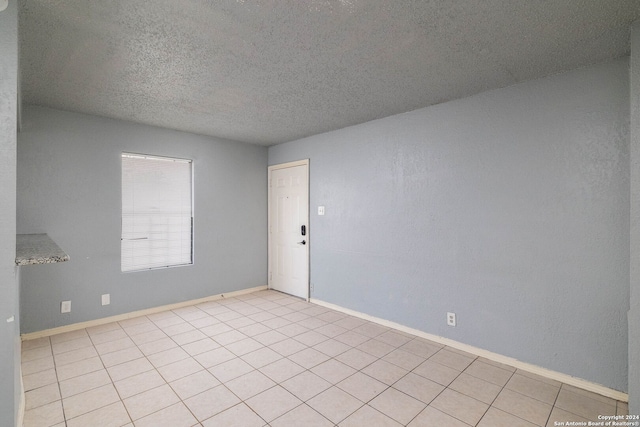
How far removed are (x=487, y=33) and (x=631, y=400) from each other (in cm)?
249

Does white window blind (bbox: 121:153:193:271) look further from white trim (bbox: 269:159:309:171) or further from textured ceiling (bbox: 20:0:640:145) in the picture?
white trim (bbox: 269:159:309:171)

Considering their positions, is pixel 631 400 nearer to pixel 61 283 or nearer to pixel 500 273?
pixel 500 273

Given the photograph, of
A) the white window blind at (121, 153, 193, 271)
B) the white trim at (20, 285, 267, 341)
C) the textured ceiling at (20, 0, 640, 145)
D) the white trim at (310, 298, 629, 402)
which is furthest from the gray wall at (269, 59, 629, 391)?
the white window blind at (121, 153, 193, 271)

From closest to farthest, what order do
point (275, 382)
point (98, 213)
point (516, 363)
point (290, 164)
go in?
1. point (275, 382)
2. point (516, 363)
3. point (98, 213)
4. point (290, 164)

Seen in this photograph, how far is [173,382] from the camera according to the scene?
2484mm

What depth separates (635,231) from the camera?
1.94m

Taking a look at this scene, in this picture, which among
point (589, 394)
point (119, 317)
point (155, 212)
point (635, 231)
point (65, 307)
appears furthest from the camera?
point (155, 212)

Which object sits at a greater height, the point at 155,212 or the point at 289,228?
the point at 155,212

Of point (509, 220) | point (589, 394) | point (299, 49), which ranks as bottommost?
point (589, 394)

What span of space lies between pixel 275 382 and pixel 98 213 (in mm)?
2943

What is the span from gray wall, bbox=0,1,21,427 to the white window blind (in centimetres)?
250

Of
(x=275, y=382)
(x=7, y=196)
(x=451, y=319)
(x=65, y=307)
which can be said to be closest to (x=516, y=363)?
(x=451, y=319)

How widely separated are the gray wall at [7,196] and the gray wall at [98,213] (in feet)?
7.25

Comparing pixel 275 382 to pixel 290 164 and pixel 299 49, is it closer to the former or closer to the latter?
pixel 299 49
